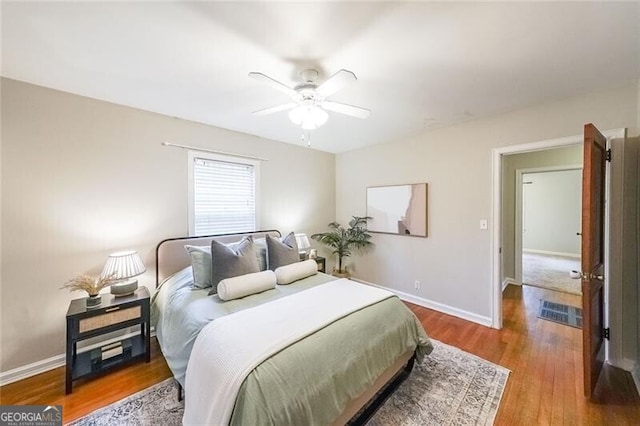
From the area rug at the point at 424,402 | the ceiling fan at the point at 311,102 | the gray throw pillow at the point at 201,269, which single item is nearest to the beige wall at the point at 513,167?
the area rug at the point at 424,402

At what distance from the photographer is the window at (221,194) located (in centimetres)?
297

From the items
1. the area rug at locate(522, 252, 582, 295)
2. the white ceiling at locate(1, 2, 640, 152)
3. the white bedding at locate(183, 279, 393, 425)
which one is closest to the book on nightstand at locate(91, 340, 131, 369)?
the white bedding at locate(183, 279, 393, 425)

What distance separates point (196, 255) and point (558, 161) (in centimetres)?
557

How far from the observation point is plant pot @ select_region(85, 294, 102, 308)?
2.00m

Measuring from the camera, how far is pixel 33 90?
2.04m

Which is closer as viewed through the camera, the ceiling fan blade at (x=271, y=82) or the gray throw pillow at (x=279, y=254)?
the ceiling fan blade at (x=271, y=82)

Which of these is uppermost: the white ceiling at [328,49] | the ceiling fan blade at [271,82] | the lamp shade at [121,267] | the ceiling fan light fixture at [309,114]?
the white ceiling at [328,49]

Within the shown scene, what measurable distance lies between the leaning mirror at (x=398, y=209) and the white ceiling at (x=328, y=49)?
4.49 feet

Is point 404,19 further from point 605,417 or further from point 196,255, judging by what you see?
point 605,417

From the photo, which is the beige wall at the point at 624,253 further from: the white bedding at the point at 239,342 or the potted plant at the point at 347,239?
the potted plant at the point at 347,239

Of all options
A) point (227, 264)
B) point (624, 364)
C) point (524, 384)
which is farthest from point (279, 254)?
point (624, 364)

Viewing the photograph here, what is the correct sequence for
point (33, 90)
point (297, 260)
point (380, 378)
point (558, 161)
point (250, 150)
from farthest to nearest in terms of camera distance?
point (558, 161) → point (250, 150) → point (297, 260) → point (33, 90) → point (380, 378)

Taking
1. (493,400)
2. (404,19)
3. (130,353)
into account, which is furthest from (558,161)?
(130,353)

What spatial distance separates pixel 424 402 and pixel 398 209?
7.99 feet
